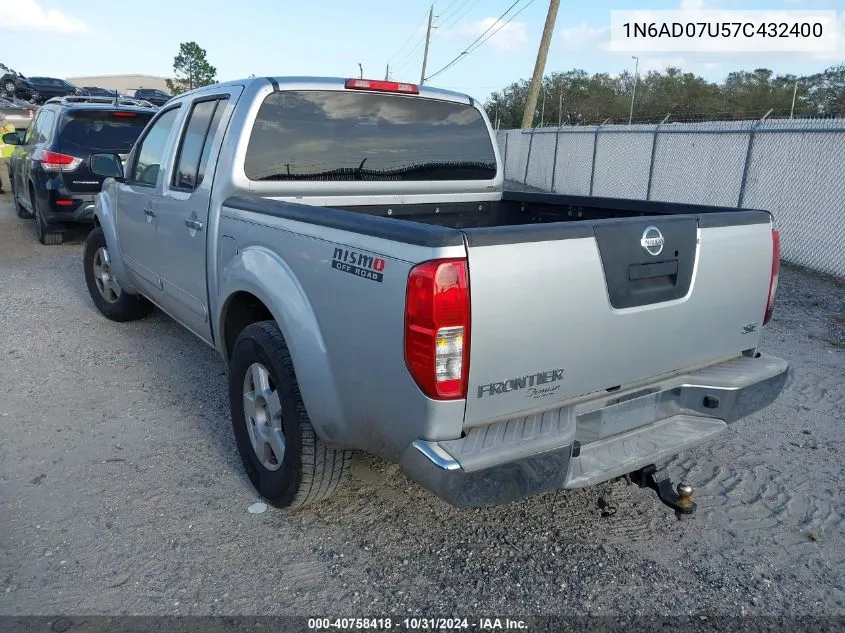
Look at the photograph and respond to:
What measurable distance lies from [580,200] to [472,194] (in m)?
0.71

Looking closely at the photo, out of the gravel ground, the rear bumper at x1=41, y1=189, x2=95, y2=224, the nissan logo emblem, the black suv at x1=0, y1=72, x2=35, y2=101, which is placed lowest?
the gravel ground

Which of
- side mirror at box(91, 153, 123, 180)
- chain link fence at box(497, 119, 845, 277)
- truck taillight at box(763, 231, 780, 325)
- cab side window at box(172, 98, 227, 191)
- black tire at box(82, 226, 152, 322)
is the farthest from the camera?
chain link fence at box(497, 119, 845, 277)

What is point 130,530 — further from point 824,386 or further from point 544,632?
point 824,386

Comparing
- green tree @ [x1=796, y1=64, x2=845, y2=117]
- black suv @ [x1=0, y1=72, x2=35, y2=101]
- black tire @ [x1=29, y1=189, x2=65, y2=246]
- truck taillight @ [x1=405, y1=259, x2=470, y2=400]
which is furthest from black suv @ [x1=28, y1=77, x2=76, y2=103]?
green tree @ [x1=796, y1=64, x2=845, y2=117]

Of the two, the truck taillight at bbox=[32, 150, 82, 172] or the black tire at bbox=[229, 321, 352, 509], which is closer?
the black tire at bbox=[229, 321, 352, 509]

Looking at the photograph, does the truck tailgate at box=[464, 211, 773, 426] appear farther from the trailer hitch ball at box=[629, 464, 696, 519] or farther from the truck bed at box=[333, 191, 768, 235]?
the truck bed at box=[333, 191, 768, 235]

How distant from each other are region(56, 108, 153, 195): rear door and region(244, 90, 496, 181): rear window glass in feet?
19.9

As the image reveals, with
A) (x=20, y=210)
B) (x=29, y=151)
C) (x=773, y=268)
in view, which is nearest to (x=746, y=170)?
(x=773, y=268)

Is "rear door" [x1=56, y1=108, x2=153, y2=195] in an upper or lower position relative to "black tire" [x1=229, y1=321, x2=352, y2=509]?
upper

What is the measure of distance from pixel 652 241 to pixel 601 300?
1.11ft

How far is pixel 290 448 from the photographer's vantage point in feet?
9.61

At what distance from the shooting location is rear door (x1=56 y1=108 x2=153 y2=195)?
8.86m

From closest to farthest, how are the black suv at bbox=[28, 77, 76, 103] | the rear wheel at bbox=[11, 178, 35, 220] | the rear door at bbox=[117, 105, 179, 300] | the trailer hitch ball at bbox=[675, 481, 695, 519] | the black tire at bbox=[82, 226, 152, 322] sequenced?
the trailer hitch ball at bbox=[675, 481, 695, 519] < the rear door at bbox=[117, 105, 179, 300] < the black tire at bbox=[82, 226, 152, 322] < the rear wheel at bbox=[11, 178, 35, 220] < the black suv at bbox=[28, 77, 76, 103]

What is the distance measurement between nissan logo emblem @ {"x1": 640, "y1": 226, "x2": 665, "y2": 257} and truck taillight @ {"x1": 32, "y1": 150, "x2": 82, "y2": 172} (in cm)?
840
